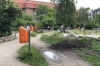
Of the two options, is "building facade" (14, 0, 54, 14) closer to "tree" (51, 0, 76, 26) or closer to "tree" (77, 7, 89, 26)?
"tree" (77, 7, 89, 26)

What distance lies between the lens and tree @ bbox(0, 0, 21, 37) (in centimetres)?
2025

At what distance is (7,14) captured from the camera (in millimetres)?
20484

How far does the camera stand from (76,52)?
14.4m

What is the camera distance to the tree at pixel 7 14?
20250 mm

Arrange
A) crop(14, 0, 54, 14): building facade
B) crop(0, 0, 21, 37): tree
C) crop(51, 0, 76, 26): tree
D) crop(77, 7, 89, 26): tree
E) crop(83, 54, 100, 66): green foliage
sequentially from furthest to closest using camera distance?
crop(14, 0, 54, 14): building facade
crop(77, 7, 89, 26): tree
crop(51, 0, 76, 26): tree
crop(0, 0, 21, 37): tree
crop(83, 54, 100, 66): green foliage

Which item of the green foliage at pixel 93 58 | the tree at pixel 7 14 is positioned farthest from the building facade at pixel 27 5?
the green foliage at pixel 93 58

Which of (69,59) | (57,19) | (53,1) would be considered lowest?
(69,59)

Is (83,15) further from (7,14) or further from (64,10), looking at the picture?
(7,14)

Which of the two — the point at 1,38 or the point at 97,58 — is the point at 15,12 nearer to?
the point at 1,38

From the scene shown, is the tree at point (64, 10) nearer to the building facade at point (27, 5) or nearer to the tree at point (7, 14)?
the tree at point (7, 14)

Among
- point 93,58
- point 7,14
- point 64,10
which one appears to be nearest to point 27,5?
point 64,10

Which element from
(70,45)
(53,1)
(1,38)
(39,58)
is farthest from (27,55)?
(53,1)

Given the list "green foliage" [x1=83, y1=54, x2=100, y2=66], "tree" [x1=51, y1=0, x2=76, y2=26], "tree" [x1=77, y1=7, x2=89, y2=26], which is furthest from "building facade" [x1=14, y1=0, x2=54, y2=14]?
"green foliage" [x1=83, y1=54, x2=100, y2=66]

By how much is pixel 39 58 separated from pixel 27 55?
731 millimetres
